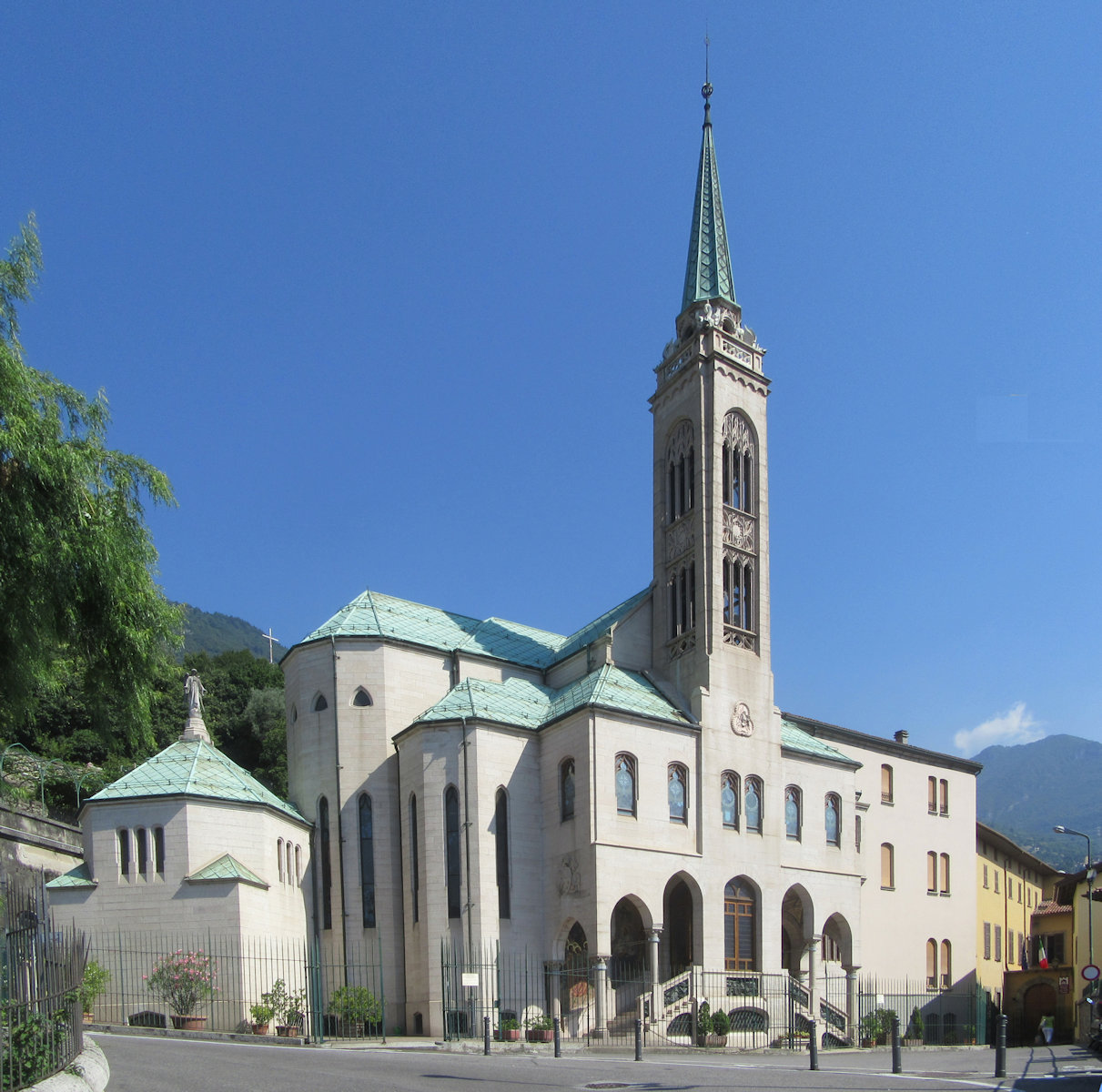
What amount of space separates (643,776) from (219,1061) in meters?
20.6

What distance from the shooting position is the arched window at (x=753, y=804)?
4262 cm

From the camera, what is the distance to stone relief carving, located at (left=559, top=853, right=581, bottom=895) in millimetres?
38584

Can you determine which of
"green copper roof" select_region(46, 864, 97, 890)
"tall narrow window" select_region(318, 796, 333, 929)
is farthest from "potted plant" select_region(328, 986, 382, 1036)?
"green copper roof" select_region(46, 864, 97, 890)

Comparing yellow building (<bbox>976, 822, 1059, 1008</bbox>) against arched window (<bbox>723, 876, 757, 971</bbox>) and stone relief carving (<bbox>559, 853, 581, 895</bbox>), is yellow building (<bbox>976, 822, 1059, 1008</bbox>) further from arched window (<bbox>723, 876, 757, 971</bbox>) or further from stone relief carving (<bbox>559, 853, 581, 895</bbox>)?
stone relief carving (<bbox>559, 853, 581, 895</bbox>)

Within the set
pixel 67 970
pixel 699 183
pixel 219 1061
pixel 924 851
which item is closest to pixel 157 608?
pixel 67 970

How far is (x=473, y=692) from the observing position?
139 ft

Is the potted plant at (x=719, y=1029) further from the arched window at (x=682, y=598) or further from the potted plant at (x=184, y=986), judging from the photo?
the potted plant at (x=184, y=986)

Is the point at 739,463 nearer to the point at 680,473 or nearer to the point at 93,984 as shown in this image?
the point at 680,473

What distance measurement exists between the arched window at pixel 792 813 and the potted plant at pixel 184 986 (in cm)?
2125

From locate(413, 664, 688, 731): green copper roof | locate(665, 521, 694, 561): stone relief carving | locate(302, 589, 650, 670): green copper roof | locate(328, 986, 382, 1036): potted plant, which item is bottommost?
locate(328, 986, 382, 1036): potted plant

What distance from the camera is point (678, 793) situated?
41156mm

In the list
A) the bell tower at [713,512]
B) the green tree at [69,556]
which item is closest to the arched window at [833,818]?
the bell tower at [713,512]

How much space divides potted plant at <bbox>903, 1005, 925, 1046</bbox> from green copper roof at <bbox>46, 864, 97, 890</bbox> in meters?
30.2

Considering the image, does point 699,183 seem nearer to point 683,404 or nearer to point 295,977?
point 683,404
